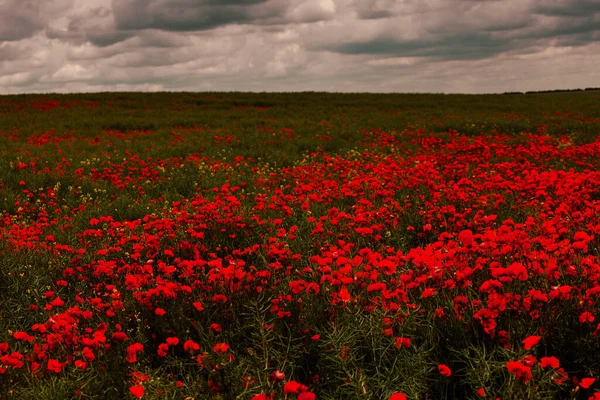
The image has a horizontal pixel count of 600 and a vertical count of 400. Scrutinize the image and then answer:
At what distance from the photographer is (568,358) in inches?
111

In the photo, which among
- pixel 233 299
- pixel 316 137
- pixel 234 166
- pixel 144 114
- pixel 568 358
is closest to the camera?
pixel 568 358

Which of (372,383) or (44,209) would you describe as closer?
(372,383)

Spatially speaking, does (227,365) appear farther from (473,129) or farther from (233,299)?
(473,129)

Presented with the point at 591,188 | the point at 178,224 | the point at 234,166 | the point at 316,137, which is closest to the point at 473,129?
the point at 316,137

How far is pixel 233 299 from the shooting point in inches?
139

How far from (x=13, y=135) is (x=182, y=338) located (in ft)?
48.7

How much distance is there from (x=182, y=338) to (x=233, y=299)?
17.6 inches

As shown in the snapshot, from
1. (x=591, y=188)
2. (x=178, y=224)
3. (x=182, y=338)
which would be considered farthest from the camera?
(x=591, y=188)

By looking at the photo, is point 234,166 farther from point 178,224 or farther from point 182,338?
point 182,338

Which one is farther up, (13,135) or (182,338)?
(13,135)

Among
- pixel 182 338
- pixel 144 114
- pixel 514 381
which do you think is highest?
pixel 144 114

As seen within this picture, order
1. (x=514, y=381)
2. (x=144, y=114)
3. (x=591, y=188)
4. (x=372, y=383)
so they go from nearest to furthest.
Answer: (x=514, y=381) < (x=372, y=383) < (x=591, y=188) < (x=144, y=114)

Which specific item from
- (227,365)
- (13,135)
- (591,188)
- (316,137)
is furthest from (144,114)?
(227,365)

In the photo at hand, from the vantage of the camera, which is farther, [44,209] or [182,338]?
[44,209]
